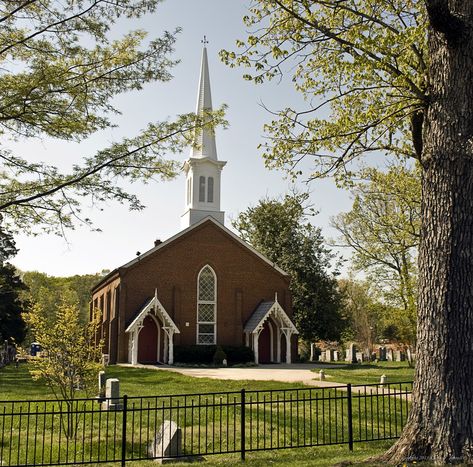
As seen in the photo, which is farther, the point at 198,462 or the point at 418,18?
the point at 418,18

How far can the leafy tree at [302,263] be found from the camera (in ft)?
141

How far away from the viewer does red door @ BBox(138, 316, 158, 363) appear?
34.2 m

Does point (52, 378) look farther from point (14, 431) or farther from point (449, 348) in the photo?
point (449, 348)

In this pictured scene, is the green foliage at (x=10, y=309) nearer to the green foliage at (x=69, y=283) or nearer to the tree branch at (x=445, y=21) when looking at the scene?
the green foliage at (x=69, y=283)

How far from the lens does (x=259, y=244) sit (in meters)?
47.3

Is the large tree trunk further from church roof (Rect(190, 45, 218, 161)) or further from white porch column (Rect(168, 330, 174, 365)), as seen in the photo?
church roof (Rect(190, 45, 218, 161))

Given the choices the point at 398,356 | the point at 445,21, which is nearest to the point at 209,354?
the point at 398,356

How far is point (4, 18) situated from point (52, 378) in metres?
7.62

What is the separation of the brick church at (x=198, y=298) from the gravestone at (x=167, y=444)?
916 inches

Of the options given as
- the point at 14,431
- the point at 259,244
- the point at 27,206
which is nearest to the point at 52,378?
the point at 14,431

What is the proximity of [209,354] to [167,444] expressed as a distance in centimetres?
2475

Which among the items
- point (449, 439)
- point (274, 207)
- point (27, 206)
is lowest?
point (449, 439)

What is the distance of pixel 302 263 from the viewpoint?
44.0 m

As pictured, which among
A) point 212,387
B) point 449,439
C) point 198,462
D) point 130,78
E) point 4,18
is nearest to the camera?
point 449,439
